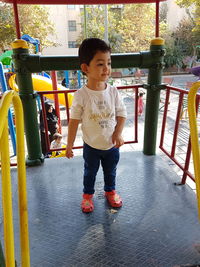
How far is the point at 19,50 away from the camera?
246 cm

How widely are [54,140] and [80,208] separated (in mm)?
3413

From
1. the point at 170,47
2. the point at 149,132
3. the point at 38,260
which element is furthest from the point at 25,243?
the point at 170,47

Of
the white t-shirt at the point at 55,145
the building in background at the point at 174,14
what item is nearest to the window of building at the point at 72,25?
the building in background at the point at 174,14

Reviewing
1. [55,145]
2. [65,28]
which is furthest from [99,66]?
[65,28]

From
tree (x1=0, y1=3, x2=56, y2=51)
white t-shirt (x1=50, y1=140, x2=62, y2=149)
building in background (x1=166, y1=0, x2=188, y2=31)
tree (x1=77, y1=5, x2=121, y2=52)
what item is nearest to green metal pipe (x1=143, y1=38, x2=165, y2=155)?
white t-shirt (x1=50, y1=140, x2=62, y2=149)

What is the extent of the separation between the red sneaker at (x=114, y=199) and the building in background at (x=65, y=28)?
2650 cm

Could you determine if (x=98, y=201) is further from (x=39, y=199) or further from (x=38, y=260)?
(x=38, y=260)

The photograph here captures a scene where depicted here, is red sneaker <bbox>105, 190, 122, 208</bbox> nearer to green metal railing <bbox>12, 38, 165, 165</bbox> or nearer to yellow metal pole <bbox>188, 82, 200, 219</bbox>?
yellow metal pole <bbox>188, 82, 200, 219</bbox>

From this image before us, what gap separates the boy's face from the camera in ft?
5.58

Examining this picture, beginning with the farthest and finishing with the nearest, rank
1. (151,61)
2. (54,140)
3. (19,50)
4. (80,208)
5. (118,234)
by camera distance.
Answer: (54,140)
(151,61)
(19,50)
(80,208)
(118,234)

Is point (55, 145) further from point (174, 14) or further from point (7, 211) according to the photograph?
point (174, 14)

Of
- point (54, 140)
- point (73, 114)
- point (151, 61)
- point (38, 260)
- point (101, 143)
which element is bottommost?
point (54, 140)

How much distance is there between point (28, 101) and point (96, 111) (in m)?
1.17

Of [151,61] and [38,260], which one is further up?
[151,61]
